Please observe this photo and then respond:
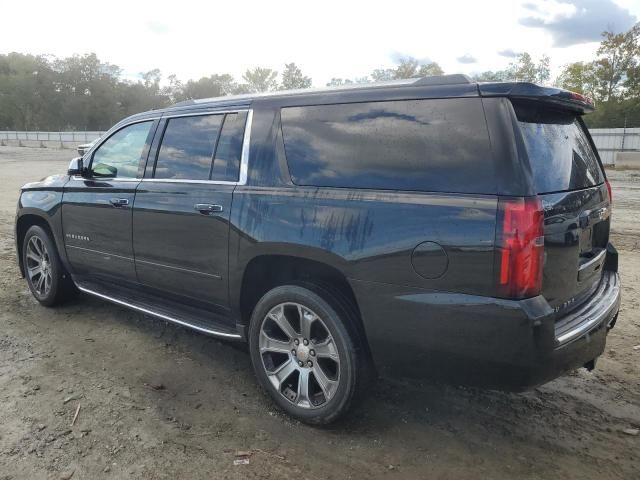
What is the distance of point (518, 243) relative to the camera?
2.30 meters

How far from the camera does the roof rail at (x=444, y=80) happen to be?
2.54 metres

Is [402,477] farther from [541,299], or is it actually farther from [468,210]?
[468,210]

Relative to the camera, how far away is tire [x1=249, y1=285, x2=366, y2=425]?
2865 millimetres

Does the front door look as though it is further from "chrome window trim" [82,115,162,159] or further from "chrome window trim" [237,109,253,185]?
"chrome window trim" [237,109,253,185]

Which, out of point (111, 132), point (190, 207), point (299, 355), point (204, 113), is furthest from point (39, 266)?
point (299, 355)

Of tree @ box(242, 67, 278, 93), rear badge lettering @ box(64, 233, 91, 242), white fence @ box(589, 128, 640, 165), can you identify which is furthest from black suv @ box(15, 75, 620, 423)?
tree @ box(242, 67, 278, 93)

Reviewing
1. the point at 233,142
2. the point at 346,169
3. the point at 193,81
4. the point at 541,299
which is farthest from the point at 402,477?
the point at 193,81

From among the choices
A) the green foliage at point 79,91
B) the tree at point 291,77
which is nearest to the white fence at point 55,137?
the green foliage at point 79,91

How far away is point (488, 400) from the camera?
336 centimetres

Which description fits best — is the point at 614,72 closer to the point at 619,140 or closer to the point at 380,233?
the point at 619,140

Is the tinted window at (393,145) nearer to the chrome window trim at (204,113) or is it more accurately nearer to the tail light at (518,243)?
the tail light at (518,243)

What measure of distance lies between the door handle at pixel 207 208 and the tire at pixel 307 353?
2.15 ft

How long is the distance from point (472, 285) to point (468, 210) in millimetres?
344

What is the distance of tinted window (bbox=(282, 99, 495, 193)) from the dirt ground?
1.44 metres
